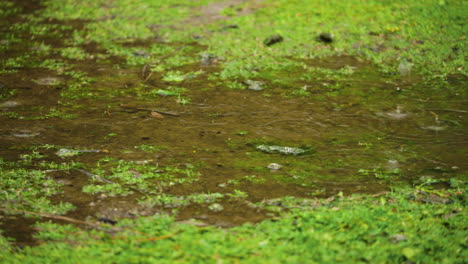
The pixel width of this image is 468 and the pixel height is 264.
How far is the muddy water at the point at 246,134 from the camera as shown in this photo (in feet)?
11.1

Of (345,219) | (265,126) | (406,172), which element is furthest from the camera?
(265,126)

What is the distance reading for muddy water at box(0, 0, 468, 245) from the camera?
3389 mm

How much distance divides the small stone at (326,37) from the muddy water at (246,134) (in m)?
1.50

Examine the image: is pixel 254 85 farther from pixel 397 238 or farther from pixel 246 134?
pixel 397 238

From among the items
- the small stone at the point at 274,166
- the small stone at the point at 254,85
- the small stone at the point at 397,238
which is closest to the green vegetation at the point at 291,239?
the small stone at the point at 397,238

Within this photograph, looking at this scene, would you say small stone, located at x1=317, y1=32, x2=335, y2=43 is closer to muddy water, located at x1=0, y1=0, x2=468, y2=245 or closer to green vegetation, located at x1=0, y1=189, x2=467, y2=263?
muddy water, located at x1=0, y1=0, x2=468, y2=245

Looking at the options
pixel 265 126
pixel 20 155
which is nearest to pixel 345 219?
pixel 265 126

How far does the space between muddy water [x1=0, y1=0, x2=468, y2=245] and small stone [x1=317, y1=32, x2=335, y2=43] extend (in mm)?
1495

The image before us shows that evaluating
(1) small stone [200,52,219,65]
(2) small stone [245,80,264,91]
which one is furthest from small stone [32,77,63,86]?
(2) small stone [245,80,264,91]

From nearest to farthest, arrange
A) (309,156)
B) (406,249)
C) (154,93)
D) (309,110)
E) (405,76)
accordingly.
Answer: (406,249) < (309,156) < (309,110) < (154,93) < (405,76)

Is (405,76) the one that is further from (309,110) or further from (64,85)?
(64,85)

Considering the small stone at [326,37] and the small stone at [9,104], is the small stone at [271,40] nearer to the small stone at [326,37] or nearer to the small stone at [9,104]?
the small stone at [326,37]

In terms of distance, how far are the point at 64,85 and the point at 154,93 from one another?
1177 mm

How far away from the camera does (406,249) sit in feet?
8.71
